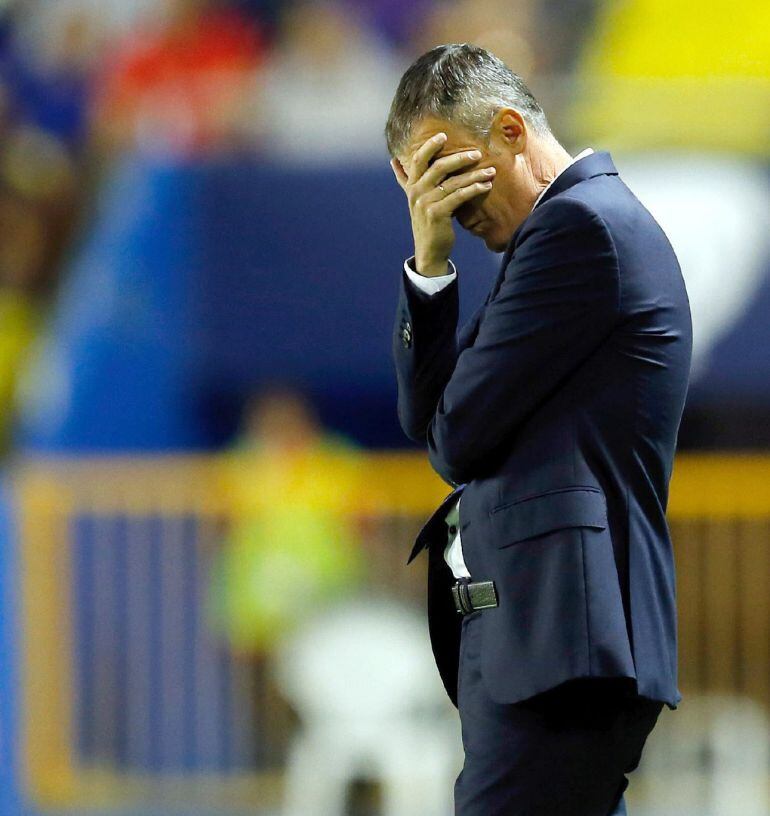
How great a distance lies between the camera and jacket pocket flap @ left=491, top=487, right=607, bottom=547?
2.34 meters

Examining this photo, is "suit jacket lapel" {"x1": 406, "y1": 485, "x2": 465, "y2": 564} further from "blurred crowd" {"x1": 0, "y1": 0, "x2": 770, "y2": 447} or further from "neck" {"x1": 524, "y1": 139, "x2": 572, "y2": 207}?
"blurred crowd" {"x1": 0, "y1": 0, "x2": 770, "y2": 447}

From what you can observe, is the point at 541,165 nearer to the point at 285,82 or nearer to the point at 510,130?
the point at 510,130

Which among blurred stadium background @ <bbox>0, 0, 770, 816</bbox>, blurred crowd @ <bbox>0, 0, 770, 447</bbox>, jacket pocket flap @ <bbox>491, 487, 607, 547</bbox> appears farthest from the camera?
blurred crowd @ <bbox>0, 0, 770, 447</bbox>

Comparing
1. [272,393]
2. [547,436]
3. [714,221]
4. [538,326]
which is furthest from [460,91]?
[714,221]

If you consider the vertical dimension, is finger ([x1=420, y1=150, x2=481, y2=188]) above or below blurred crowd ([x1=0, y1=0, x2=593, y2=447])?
below

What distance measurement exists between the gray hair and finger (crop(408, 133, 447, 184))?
0.04m

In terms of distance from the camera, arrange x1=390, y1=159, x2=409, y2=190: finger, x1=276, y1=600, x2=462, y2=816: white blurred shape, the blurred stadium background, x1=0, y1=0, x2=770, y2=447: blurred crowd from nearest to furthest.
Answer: x1=390, y1=159, x2=409, y2=190: finger < x1=276, y1=600, x2=462, y2=816: white blurred shape < the blurred stadium background < x1=0, y1=0, x2=770, y2=447: blurred crowd

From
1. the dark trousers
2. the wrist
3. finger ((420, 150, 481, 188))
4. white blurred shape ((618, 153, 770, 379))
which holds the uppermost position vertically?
white blurred shape ((618, 153, 770, 379))

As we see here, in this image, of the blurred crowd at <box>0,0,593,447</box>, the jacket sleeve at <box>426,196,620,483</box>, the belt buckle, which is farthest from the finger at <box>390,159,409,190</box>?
the blurred crowd at <box>0,0,593,447</box>

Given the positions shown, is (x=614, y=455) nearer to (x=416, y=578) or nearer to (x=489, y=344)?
(x=489, y=344)

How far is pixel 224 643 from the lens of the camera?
19.3ft

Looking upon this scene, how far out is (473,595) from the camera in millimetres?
2480

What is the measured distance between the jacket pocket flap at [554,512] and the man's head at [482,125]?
46 centimetres

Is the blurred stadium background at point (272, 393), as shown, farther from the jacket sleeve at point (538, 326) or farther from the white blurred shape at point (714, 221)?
the jacket sleeve at point (538, 326)
